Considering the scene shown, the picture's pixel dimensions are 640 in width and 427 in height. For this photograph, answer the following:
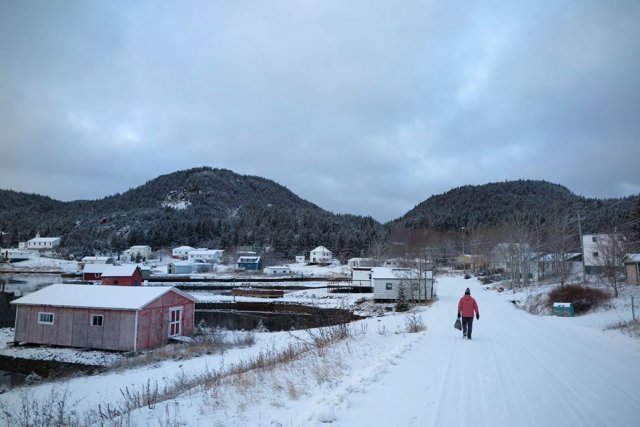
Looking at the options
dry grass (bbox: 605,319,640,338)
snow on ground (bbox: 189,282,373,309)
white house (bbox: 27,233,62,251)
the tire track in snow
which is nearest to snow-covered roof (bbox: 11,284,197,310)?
the tire track in snow

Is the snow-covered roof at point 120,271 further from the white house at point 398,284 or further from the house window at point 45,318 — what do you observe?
the white house at point 398,284

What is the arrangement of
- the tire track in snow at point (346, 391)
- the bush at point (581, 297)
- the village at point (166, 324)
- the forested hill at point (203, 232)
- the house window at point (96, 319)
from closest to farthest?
the tire track in snow at point (346, 391)
the village at point (166, 324)
the bush at point (581, 297)
the house window at point (96, 319)
the forested hill at point (203, 232)

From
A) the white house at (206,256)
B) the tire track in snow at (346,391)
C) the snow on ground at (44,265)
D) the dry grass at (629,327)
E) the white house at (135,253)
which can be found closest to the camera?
the tire track in snow at (346,391)

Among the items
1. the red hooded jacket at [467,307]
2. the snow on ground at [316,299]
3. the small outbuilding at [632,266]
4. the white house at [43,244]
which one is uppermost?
the white house at [43,244]

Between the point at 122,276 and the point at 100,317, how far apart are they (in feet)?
106

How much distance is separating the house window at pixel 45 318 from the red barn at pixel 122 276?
2871cm

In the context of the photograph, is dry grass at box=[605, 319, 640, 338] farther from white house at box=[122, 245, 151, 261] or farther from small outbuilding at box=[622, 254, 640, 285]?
white house at box=[122, 245, 151, 261]

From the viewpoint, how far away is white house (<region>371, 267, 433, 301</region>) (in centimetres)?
4219

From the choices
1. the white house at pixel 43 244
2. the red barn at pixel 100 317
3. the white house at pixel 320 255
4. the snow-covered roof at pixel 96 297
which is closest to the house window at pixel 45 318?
the red barn at pixel 100 317

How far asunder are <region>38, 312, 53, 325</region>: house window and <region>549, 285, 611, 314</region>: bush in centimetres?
3118

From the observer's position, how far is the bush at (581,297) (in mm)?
22031

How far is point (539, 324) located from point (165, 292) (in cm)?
2180

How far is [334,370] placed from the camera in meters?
9.51

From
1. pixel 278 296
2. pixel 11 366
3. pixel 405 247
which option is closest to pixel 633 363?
pixel 11 366
